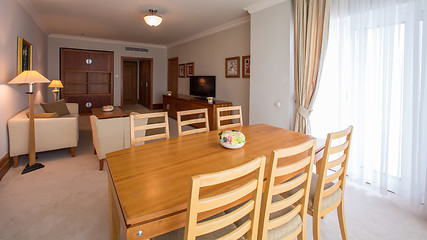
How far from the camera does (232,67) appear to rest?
5.45m

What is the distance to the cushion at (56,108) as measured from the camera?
15.5 ft

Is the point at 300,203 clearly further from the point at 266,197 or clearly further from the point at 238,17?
the point at 238,17

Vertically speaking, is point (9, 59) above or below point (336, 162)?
above

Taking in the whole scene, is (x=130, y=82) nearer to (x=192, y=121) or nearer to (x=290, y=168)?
(x=192, y=121)

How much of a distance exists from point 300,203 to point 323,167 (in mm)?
277

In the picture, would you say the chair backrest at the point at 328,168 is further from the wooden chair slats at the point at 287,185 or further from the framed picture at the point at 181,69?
the framed picture at the point at 181,69

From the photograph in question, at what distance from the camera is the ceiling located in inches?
163

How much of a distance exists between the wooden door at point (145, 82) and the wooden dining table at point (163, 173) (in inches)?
290

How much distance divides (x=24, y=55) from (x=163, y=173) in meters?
4.56

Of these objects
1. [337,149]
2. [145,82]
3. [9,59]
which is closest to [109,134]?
[9,59]

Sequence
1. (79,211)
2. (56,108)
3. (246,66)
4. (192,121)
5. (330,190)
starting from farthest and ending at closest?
(246,66)
(56,108)
(192,121)
(79,211)
(330,190)

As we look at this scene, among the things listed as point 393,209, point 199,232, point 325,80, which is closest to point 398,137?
point 393,209

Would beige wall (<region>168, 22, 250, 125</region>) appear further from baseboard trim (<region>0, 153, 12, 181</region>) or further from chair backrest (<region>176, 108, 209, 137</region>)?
baseboard trim (<region>0, 153, 12, 181</region>)

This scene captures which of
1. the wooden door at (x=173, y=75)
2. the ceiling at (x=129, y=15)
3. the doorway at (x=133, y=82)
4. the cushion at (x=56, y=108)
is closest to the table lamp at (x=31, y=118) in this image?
the cushion at (x=56, y=108)
